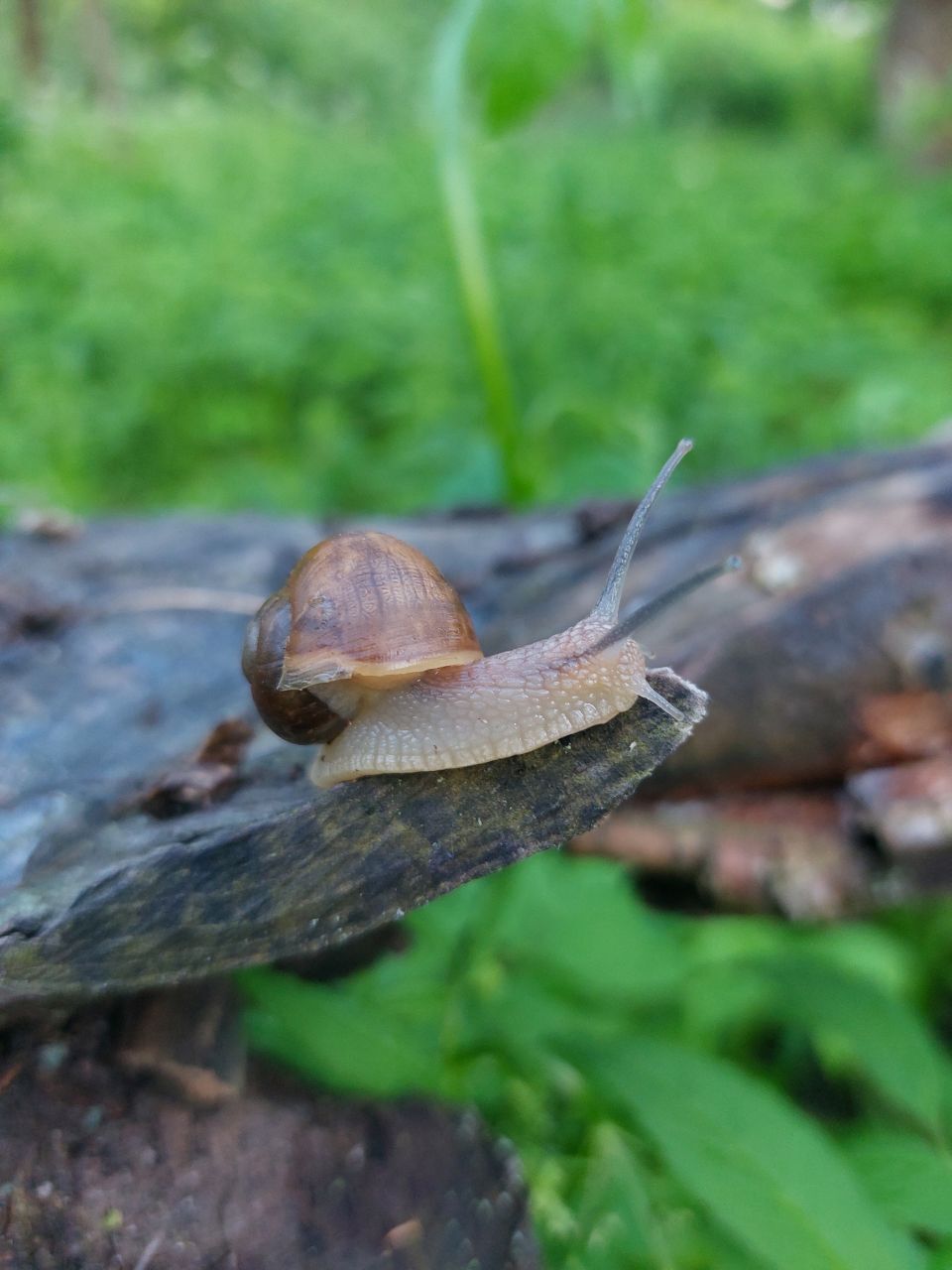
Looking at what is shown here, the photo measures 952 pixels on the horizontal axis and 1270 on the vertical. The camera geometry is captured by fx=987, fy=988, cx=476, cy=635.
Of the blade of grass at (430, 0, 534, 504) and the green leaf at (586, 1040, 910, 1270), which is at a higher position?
the blade of grass at (430, 0, 534, 504)

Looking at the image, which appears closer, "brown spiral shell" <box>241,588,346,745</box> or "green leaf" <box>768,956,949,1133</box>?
"brown spiral shell" <box>241,588,346,745</box>

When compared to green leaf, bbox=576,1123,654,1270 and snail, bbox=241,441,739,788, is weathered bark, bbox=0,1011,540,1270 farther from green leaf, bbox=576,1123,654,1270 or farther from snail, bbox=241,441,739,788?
snail, bbox=241,441,739,788

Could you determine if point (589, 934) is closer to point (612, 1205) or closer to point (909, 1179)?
point (612, 1205)

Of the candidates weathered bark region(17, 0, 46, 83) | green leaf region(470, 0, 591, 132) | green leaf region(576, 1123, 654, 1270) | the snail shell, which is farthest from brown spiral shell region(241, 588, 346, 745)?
A: weathered bark region(17, 0, 46, 83)

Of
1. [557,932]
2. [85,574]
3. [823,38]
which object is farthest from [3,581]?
[823,38]

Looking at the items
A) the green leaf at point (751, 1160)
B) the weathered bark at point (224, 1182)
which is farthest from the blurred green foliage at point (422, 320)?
the weathered bark at point (224, 1182)

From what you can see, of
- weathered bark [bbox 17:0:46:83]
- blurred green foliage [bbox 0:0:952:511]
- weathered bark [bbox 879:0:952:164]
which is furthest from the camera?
weathered bark [bbox 879:0:952:164]

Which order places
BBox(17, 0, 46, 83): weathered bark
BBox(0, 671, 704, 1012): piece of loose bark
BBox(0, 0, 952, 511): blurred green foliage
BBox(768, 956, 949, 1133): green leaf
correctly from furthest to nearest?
BBox(17, 0, 46, 83): weathered bark
BBox(0, 0, 952, 511): blurred green foliage
BBox(768, 956, 949, 1133): green leaf
BBox(0, 671, 704, 1012): piece of loose bark

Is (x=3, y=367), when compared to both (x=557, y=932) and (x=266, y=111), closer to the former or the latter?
(x=557, y=932)
